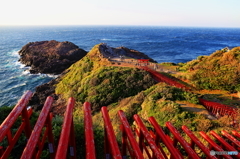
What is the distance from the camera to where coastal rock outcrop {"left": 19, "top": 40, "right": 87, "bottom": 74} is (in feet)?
134

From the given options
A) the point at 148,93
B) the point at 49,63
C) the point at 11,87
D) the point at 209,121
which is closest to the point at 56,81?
the point at 11,87

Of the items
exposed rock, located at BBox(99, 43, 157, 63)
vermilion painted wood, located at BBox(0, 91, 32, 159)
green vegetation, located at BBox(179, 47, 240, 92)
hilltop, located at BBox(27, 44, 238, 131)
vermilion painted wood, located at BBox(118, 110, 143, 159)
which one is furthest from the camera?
exposed rock, located at BBox(99, 43, 157, 63)

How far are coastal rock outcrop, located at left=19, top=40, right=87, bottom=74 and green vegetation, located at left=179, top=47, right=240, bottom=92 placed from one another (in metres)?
29.7

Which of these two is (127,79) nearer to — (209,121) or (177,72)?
(177,72)

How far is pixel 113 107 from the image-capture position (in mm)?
18547

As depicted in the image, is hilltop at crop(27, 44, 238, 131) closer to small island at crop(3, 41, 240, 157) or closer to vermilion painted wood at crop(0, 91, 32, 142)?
small island at crop(3, 41, 240, 157)

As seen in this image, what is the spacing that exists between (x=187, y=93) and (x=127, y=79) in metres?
7.57

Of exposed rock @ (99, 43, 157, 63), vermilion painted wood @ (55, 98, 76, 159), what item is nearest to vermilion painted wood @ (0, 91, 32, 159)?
vermilion painted wood @ (55, 98, 76, 159)

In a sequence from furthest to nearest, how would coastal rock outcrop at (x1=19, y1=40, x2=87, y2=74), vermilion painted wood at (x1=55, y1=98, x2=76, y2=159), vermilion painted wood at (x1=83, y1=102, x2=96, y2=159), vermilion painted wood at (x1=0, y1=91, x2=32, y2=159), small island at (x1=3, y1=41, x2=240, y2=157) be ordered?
coastal rock outcrop at (x1=19, y1=40, x2=87, y2=74) → small island at (x1=3, y1=41, x2=240, y2=157) → vermilion painted wood at (x1=0, y1=91, x2=32, y2=159) → vermilion painted wood at (x1=83, y1=102, x2=96, y2=159) → vermilion painted wood at (x1=55, y1=98, x2=76, y2=159)

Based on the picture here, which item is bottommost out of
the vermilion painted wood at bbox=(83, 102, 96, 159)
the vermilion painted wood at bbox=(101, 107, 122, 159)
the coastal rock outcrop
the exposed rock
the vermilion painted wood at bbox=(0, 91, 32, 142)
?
the coastal rock outcrop

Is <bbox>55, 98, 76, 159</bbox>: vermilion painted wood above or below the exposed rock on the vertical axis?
above

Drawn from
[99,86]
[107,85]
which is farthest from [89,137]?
[99,86]

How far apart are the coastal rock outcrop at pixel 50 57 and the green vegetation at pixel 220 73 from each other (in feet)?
97.6

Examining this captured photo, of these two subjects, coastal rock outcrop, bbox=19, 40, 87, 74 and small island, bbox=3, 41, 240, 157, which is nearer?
small island, bbox=3, 41, 240, 157
